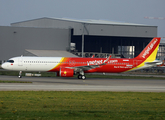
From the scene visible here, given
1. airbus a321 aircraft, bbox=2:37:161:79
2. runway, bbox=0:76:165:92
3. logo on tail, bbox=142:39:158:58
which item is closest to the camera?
runway, bbox=0:76:165:92

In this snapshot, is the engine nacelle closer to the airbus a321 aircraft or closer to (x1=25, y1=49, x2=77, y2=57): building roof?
the airbus a321 aircraft

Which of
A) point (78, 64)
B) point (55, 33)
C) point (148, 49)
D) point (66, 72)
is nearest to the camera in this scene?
point (66, 72)

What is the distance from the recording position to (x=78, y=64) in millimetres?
41719

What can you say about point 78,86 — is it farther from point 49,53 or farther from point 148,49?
point 49,53

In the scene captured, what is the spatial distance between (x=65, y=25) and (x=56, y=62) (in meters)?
34.7

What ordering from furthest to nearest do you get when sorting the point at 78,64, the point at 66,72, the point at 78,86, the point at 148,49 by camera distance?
the point at 148,49, the point at 78,64, the point at 66,72, the point at 78,86

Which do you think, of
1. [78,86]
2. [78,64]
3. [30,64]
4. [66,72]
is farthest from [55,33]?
[78,86]

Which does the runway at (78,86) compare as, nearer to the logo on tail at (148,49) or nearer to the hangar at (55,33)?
the logo on tail at (148,49)

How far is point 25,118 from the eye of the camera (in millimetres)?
11148

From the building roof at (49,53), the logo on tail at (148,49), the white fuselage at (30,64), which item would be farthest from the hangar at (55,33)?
the white fuselage at (30,64)

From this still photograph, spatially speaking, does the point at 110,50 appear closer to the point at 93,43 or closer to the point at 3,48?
the point at 93,43

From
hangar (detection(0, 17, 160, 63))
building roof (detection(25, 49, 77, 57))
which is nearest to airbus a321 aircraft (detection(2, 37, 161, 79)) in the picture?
hangar (detection(0, 17, 160, 63))

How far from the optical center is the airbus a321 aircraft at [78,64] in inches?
1550

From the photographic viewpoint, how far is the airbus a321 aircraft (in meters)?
39.4
